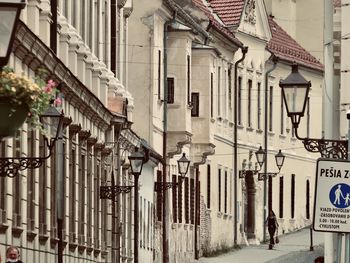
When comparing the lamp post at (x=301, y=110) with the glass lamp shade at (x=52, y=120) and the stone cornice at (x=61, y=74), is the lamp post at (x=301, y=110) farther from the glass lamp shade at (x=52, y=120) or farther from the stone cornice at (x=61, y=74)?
the stone cornice at (x=61, y=74)

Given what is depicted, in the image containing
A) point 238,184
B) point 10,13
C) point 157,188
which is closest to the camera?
point 10,13

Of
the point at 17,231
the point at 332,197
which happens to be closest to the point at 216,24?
the point at 17,231

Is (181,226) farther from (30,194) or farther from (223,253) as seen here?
(30,194)

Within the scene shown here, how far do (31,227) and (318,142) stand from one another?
852 cm

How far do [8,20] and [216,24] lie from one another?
57335mm

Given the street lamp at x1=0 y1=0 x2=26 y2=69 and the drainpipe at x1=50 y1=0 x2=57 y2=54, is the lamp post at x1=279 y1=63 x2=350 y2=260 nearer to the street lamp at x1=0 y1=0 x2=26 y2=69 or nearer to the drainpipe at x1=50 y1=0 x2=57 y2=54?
the drainpipe at x1=50 y1=0 x2=57 y2=54

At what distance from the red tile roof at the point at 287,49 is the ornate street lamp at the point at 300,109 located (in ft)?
182

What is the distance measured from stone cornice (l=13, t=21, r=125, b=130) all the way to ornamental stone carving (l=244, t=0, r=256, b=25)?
30.1m

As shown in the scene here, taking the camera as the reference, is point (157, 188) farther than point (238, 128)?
No

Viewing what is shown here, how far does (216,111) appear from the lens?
70.1m

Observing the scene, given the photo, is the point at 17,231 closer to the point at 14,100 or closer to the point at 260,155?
the point at 14,100

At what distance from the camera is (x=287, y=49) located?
8431cm

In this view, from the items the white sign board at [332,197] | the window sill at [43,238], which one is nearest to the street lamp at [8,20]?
the white sign board at [332,197]

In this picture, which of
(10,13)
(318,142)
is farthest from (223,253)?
(10,13)
